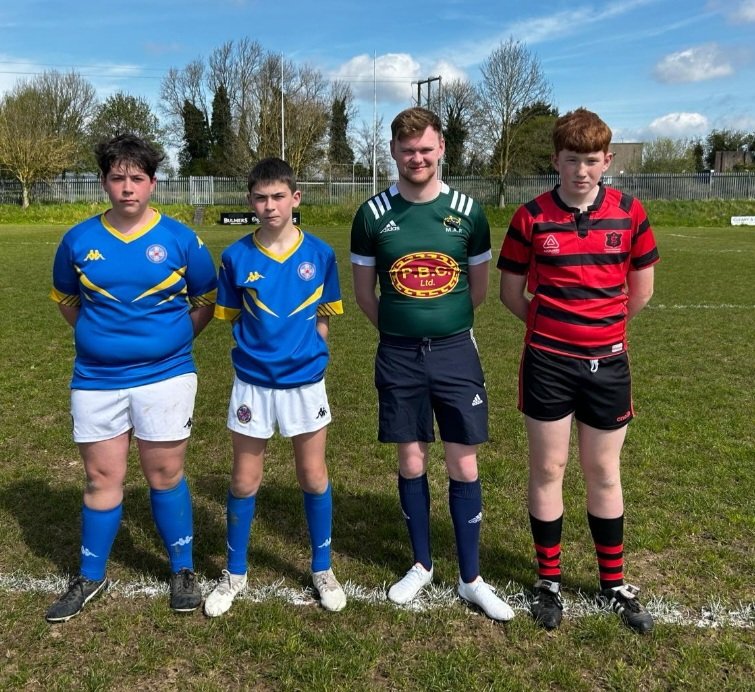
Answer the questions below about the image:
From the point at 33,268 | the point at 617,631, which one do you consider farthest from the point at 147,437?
the point at 33,268

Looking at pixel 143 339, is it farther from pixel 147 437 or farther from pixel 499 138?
pixel 499 138

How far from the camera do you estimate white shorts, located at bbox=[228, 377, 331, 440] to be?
2.91 meters

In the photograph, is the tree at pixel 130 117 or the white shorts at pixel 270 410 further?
the tree at pixel 130 117

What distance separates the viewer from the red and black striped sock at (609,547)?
3.02 metres

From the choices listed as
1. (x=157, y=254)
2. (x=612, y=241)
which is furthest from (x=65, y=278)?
(x=612, y=241)

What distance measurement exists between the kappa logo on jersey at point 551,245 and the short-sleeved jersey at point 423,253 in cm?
31

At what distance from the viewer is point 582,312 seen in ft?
9.14

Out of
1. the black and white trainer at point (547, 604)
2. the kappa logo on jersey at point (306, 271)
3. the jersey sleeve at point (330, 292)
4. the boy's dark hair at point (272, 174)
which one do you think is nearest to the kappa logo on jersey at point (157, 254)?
the boy's dark hair at point (272, 174)

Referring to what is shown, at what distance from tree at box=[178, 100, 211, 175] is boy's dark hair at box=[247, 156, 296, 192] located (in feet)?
187

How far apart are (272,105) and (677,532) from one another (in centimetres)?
4908

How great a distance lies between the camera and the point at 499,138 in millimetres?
42094

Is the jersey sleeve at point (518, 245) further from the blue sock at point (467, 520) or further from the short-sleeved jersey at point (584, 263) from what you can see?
the blue sock at point (467, 520)

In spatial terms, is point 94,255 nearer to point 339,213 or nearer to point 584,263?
point 584,263

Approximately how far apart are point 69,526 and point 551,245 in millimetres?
3149
